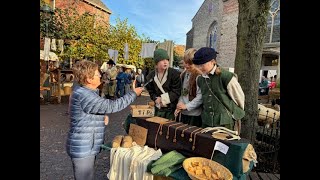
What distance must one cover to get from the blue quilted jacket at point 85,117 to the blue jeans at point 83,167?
51 mm

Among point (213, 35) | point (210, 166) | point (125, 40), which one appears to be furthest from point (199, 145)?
point (213, 35)

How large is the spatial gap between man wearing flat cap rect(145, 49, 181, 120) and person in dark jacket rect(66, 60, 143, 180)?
75 cm

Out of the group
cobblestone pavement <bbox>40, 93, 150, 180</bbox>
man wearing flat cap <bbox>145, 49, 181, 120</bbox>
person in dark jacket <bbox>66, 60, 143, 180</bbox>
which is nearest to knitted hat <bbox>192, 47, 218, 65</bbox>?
man wearing flat cap <bbox>145, 49, 181, 120</bbox>

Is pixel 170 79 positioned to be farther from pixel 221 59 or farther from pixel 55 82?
pixel 221 59

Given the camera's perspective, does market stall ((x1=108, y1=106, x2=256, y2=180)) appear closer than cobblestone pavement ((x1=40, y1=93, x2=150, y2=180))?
Yes

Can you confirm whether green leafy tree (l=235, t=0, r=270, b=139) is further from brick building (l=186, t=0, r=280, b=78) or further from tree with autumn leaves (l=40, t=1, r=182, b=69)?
tree with autumn leaves (l=40, t=1, r=182, b=69)

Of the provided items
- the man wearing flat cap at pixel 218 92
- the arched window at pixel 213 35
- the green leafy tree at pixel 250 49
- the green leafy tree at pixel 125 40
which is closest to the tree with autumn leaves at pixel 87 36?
the green leafy tree at pixel 125 40

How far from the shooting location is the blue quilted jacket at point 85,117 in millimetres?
2309

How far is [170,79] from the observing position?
10.2 ft

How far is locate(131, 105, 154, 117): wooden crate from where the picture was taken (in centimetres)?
292

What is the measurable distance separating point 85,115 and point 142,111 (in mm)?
807

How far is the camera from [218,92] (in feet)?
8.51

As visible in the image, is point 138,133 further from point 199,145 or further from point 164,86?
point 199,145

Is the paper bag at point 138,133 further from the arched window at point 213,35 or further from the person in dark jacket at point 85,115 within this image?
the arched window at point 213,35
